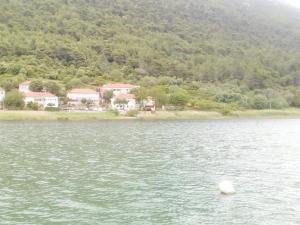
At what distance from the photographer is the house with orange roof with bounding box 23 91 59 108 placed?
15150cm

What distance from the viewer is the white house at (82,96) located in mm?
165000

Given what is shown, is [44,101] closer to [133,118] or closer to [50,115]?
[50,115]

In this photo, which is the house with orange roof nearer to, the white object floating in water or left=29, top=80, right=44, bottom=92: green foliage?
left=29, top=80, right=44, bottom=92: green foliage

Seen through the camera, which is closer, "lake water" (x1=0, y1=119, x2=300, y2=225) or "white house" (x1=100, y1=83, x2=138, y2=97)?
"lake water" (x1=0, y1=119, x2=300, y2=225)

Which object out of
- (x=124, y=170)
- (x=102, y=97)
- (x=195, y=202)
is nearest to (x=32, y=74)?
(x=102, y=97)

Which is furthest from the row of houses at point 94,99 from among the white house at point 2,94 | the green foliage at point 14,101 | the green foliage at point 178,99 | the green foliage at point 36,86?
the green foliage at point 178,99

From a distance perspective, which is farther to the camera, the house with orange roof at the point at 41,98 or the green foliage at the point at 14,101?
the house with orange roof at the point at 41,98

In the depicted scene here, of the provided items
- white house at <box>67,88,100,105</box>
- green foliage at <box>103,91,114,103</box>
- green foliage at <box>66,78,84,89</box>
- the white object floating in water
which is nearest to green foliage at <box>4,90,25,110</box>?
white house at <box>67,88,100,105</box>

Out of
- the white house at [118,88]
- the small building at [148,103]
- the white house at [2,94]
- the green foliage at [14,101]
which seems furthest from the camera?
the white house at [118,88]

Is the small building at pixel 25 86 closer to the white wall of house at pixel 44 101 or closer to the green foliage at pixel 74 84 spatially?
the green foliage at pixel 74 84

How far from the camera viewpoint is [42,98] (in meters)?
154

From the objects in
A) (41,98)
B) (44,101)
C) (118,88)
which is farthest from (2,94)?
(118,88)

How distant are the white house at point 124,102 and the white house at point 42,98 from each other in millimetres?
17822

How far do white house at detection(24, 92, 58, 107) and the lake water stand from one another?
283ft
